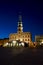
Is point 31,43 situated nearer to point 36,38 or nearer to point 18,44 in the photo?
point 36,38

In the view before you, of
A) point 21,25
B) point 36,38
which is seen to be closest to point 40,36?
point 36,38

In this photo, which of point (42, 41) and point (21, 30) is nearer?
point (42, 41)

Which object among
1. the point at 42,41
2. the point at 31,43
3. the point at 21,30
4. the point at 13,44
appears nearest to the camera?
the point at 13,44

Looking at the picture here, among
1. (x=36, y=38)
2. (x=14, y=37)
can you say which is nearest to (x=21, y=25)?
(x=14, y=37)

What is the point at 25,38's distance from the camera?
7136 inches

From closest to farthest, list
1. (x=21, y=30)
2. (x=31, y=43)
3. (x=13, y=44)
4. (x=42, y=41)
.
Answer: (x=13, y=44), (x=42, y=41), (x=31, y=43), (x=21, y=30)

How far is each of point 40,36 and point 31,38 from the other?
962 inches

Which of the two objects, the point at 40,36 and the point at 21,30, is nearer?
the point at 40,36

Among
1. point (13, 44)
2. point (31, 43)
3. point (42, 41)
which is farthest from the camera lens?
point (31, 43)

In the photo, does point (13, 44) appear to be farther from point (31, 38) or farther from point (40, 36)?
point (31, 38)

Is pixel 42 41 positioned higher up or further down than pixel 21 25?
further down

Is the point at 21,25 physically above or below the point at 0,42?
above

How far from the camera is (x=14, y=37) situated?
17825 centimetres

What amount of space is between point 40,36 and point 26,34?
66.3 ft
